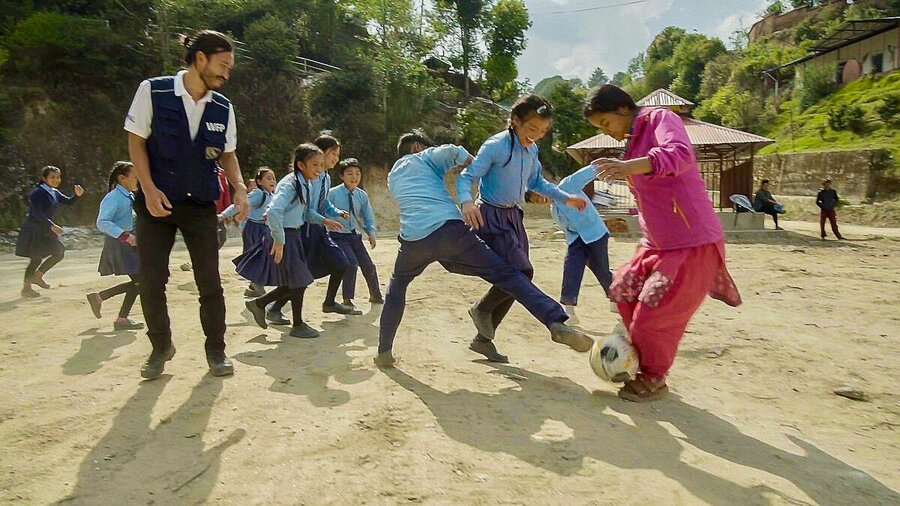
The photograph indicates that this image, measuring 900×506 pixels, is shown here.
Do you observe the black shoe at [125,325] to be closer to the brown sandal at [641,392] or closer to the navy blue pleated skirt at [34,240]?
the navy blue pleated skirt at [34,240]

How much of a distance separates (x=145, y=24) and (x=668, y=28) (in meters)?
62.2

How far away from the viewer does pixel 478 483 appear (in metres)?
2.33

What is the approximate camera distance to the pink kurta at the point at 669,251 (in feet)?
10.3

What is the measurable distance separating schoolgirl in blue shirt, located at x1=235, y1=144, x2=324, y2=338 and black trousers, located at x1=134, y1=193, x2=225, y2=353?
1154 mm

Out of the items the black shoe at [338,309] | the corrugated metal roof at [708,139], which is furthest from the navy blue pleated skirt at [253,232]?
the corrugated metal roof at [708,139]

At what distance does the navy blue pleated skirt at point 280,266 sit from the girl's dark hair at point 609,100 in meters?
2.75

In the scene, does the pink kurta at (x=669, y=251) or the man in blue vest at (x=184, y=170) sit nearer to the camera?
the pink kurta at (x=669, y=251)

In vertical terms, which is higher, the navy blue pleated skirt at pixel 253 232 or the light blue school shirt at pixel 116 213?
the light blue school shirt at pixel 116 213

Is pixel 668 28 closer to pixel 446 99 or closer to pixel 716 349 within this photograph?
pixel 446 99

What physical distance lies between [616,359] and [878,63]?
3909 centimetres

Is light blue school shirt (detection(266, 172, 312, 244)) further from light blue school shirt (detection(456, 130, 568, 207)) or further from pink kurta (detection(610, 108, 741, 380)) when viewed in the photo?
pink kurta (detection(610, 108, 741, 380))

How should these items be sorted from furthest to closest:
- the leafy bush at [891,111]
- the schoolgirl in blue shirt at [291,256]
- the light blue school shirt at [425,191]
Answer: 1. the leafy bush at [891,111]
2. the schoolgirl in blue shirt at [291,256]
3. the light blue school shirt at [425,191]

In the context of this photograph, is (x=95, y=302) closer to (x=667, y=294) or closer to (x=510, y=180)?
(x=510, y=180)

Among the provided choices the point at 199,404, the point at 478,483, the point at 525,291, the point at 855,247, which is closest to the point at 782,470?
the point at 478,483
